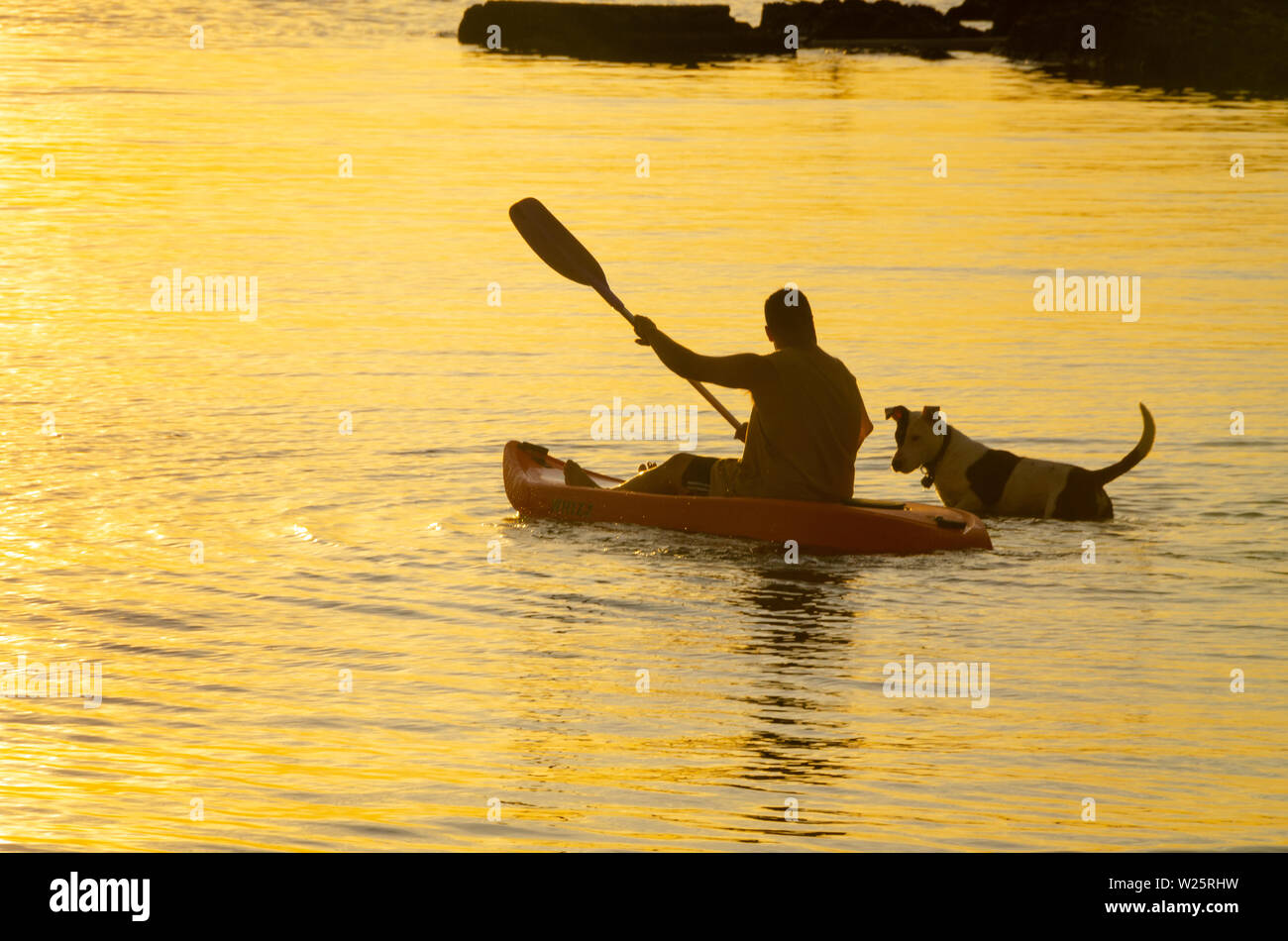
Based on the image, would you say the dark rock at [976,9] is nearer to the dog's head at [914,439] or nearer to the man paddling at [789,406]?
the dog's head at [914,439]

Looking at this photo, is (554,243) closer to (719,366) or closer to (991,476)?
(719,366)

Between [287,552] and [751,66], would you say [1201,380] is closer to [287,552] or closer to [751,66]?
[287,552]

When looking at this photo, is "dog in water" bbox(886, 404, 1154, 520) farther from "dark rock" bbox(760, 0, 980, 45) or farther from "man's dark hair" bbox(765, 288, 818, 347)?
"dark rock" bbox(760, 0, 980, 45)

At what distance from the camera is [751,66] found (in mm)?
44406

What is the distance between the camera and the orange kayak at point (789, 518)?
959 cm

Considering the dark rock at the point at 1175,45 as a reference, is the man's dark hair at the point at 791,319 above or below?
below

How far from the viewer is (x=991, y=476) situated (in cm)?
1030

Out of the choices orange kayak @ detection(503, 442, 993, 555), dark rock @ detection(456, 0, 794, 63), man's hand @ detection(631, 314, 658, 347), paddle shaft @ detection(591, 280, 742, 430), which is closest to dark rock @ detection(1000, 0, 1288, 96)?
dark rock @ detection(456, 0, 794, 63)

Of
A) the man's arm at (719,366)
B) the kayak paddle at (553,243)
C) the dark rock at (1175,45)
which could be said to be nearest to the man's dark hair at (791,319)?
the man's arm at (719,366)

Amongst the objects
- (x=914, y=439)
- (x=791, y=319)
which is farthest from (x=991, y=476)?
(x=791, y=319)

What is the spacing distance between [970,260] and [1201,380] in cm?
562

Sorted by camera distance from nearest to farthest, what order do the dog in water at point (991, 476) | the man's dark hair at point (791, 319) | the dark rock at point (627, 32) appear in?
the man's dark hair at point (791, 319) < the dog in water at point (991, 476) < the dark rock at point (627, 32)

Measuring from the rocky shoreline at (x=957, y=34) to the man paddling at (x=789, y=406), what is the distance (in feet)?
103

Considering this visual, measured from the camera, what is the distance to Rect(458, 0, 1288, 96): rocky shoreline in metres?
40.4
